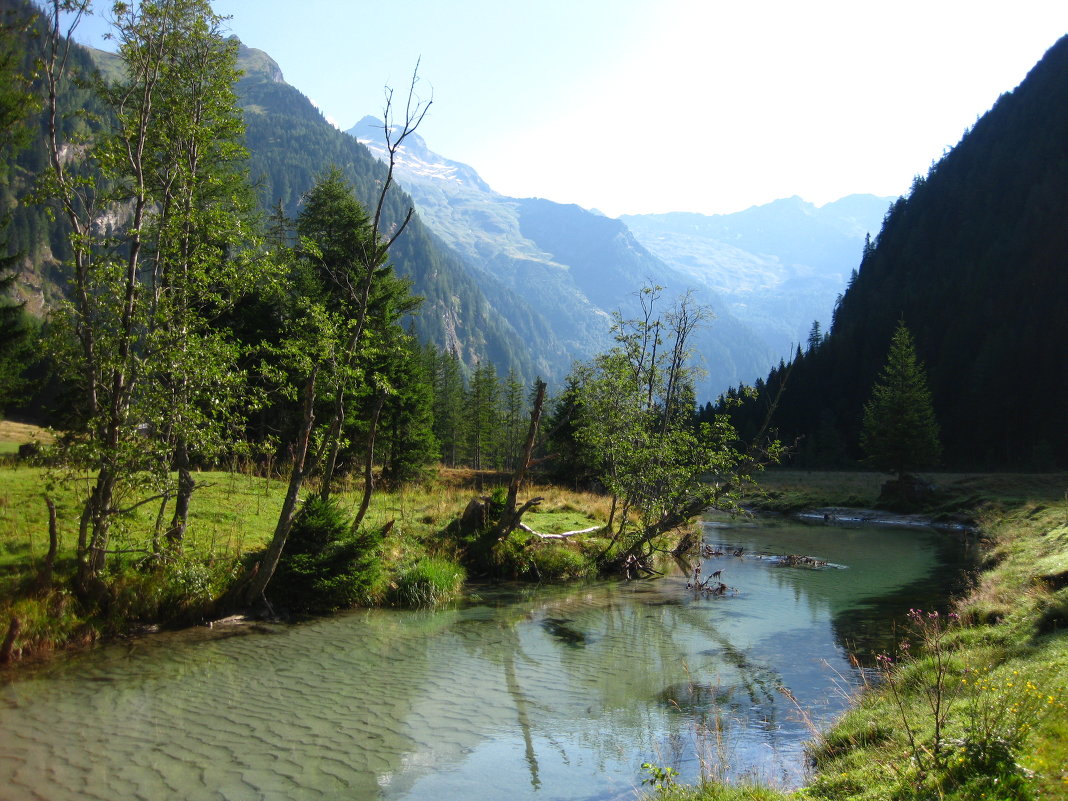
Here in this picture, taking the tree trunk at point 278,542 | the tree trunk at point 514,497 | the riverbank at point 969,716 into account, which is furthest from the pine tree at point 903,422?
the tree trunk at point 278,542

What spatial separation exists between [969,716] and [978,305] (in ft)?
379

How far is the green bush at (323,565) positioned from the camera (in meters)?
15.7

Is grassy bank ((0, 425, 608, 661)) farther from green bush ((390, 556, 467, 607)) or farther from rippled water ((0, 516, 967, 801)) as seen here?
rippled water ((0, 516, 967, 801))

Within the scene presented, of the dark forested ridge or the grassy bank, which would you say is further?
the dark forested ridge

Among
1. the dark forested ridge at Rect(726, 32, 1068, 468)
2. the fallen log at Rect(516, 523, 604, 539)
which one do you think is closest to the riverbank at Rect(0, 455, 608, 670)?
the fallen log at Rect(516, 523, 604, 539)

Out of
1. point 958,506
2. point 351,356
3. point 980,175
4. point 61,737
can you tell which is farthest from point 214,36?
point 980,175

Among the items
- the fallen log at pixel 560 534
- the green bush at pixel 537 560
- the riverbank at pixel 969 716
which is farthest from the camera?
the fallen log at pixel 560 534

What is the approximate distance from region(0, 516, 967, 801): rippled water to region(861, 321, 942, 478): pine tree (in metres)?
44.5

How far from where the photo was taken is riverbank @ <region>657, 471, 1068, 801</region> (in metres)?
5.86

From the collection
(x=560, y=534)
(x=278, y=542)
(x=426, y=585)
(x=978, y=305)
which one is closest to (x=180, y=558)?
(x=278, y=542)

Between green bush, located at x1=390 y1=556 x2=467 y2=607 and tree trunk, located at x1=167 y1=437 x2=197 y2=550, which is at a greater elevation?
tree trunk, located at x1=167 y1=437 x2=197 y2=550

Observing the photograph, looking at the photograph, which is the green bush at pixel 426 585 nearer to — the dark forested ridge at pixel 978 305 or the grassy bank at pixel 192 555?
the grassy bank at pixel 192 555

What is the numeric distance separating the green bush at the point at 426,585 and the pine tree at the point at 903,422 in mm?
49662

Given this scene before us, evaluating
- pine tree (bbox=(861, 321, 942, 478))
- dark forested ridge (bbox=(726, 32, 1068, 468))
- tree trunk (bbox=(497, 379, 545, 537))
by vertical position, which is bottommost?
tree trunk (bbox=(497, 379, 545, 537))
